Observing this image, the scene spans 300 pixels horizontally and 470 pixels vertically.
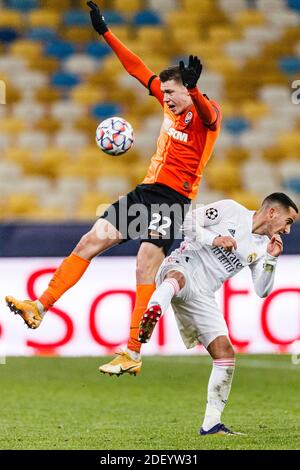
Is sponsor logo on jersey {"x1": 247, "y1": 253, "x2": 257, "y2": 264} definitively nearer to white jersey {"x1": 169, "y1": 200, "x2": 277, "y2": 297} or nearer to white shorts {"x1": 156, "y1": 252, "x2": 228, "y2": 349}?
white jersey {"x1": 169, "y1": 200, "x2": 277, "y2": 297}

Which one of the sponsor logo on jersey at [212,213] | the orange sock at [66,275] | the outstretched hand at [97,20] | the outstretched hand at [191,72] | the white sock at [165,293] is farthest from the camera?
the outstretched hand at [97,20]

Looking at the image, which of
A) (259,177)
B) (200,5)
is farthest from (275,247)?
(200,5)

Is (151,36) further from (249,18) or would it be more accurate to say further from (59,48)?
(249,18)

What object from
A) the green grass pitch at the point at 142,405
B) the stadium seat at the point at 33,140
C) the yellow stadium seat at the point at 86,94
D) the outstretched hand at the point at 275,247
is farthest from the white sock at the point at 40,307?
the yellow stadium seat at the point at 86,94

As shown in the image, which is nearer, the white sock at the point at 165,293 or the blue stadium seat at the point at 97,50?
the white sock at the point at 165,293

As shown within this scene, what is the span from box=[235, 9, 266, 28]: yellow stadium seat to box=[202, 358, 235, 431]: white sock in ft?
24.6

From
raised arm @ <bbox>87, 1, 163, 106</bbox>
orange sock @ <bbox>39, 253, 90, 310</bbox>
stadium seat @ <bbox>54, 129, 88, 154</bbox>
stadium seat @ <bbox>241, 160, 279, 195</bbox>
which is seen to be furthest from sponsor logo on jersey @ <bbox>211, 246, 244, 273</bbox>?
stadium seat @ <bbox>54, 129, 88, 154</bbox>

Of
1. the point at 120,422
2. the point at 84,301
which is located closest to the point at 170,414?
the point at 120,422

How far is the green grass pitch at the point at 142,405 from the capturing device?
6.26m

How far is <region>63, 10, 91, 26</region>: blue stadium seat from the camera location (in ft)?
42.6

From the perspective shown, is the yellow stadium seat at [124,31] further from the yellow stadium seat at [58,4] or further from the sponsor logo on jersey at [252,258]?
the sponsor logo on jersey at [252,258]

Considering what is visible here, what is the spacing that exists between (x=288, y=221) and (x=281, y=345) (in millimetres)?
3772

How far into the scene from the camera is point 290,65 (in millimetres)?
12828

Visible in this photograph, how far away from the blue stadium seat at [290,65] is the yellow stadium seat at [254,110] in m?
0.54
